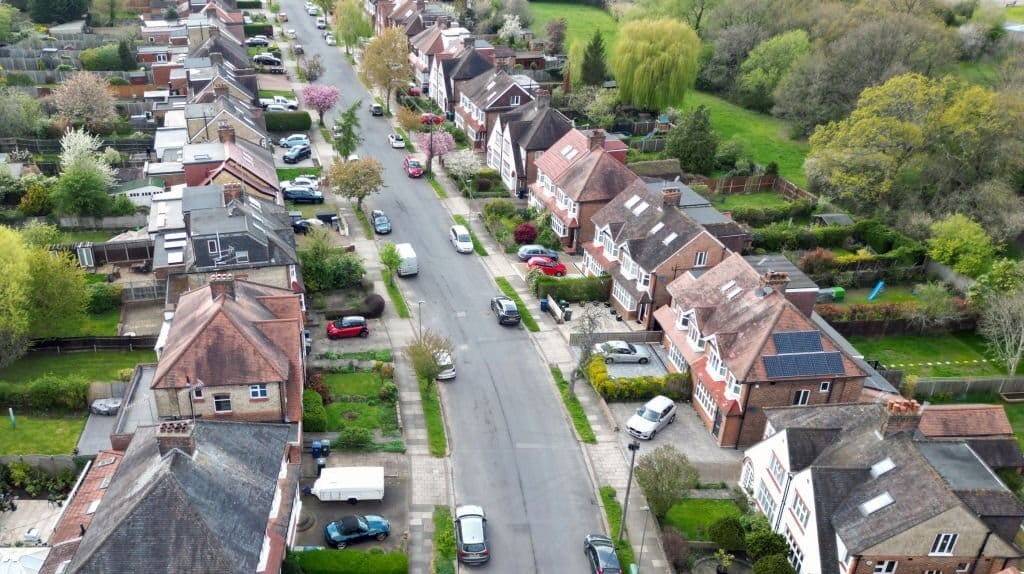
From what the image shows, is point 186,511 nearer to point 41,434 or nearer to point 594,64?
point 41,434

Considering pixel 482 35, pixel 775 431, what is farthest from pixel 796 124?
pixel 775 431

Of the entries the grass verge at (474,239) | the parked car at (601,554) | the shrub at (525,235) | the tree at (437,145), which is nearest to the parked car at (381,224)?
the grass verge at (474,239)

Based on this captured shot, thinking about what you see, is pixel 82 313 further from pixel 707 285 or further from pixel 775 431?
pixel 775 431

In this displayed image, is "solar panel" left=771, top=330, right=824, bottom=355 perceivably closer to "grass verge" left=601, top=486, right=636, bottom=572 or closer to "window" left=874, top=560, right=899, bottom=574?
"grass verge" left=601, top=486, right=636, bottom=572

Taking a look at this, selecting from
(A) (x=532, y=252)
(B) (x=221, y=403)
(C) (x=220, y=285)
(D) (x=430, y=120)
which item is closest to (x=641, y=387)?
(A) (x=532, y=252)

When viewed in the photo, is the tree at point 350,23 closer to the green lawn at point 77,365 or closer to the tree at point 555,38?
the tree at point 555,38
